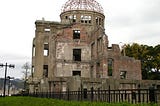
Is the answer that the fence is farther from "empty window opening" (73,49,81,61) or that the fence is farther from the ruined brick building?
"empty window opening" (73,49,81,61)

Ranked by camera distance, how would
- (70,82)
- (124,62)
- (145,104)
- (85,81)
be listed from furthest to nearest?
(124,62)
(85,81)
(70,82)
(145,104)

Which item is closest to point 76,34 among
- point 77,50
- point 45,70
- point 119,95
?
point 77,50

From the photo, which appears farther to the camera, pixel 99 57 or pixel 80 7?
pixel 80 7

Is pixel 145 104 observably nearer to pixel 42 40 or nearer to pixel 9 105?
pixel 9 105

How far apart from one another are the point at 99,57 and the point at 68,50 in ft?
19.9

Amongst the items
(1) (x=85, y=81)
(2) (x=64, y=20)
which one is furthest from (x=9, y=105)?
(2) (x=64, y=20)

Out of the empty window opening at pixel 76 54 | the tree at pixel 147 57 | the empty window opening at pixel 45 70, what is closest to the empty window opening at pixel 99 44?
the empty window opening at pixel 76 54

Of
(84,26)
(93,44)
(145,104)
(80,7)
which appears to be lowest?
(145,104)

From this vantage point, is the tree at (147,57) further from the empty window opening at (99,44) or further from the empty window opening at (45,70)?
the empty window opening at (45,70)

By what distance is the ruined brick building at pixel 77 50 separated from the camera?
38594 millimetres

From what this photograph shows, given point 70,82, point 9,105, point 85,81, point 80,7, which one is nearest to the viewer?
point 9,105

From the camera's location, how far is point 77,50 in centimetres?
4409

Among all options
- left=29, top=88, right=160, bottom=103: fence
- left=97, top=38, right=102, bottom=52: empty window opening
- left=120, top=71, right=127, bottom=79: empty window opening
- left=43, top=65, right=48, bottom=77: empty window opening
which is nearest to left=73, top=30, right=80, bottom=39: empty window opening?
left=97, top=38, right=102, bottom=52: empty window opening

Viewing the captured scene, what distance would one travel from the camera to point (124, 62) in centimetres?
3859
